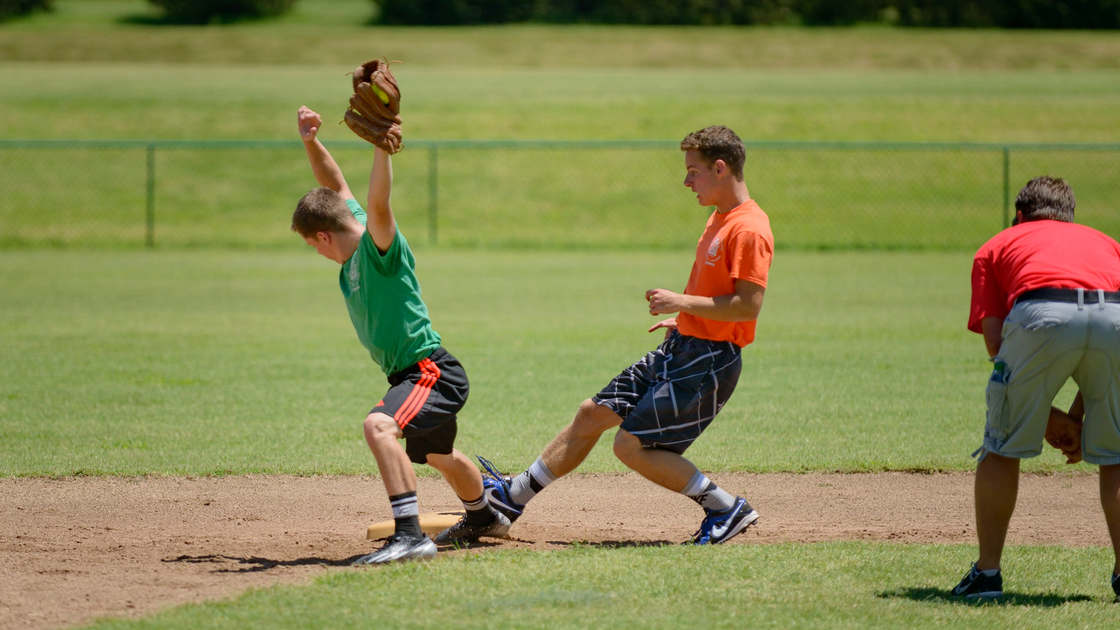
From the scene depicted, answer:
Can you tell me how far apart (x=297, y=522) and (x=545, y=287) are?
1114 centimetres

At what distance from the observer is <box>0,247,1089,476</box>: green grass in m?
7.04

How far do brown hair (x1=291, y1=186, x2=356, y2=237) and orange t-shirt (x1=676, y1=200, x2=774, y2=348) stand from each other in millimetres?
1605

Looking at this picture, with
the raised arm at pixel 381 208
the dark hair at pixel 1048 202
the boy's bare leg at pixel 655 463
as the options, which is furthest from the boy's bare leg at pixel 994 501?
the raised arm at pixel 381 208

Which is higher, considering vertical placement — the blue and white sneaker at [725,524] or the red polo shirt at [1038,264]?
the red polo shirt at [1038,264]

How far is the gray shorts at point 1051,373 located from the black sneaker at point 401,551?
2386 millimetres

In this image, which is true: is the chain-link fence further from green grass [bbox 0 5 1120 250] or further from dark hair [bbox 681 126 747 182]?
dark hair [bbox 681 126 747 182]

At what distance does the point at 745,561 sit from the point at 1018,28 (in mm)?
59071

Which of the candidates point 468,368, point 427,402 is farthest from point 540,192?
point 427,402

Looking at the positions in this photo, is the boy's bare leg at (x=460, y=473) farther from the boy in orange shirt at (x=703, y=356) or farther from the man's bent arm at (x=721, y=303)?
the man's bent arm at (x=721, y=303)

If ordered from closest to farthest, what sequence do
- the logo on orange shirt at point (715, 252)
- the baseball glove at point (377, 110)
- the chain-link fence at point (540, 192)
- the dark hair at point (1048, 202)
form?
1. the dark hair at point (1048, 202)
2. the baseball glove at point (377, 110)
3. the logo on orange shirt at point (715, 252)
4. the chain-link fence at point (540, 192)

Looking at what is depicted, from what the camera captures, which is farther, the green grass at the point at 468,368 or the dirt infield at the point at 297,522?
the green grass at the point at 468,368

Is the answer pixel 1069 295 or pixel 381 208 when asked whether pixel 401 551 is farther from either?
pixel 1069 295

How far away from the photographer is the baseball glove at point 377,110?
183 inches

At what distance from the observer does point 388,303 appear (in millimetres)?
4629
